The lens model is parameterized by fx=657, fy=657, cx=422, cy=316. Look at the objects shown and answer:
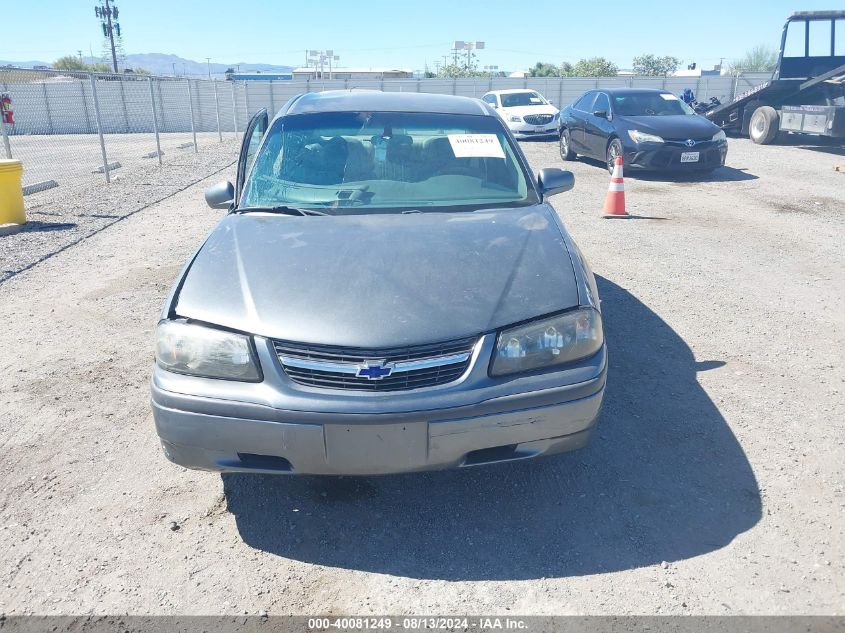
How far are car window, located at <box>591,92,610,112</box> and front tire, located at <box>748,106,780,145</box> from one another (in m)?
6.19

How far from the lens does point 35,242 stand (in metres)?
7.76

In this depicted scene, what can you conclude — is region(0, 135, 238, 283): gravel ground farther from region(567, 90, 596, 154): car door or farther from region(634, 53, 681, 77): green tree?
region(634, 53, 681, 77): green tree

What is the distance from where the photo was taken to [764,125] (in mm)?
17031

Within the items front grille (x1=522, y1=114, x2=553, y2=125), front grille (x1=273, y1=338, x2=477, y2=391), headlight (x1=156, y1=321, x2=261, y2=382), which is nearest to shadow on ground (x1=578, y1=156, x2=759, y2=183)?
front grille (x1=522, y1=114, x2=553, y2=125)

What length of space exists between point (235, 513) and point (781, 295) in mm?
4878

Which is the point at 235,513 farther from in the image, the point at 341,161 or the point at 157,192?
the point at 157,192

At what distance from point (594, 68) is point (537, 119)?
168 ft

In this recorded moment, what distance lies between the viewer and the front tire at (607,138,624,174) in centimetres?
1206

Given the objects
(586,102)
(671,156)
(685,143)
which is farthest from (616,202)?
(586,102)

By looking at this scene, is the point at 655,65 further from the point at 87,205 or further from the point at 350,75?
the point at 87,205

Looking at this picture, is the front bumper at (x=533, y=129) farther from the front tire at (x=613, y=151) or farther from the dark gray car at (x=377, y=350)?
the dark gray car at (x=377, y=350)

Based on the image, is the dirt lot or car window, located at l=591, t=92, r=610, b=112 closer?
the dirt lot

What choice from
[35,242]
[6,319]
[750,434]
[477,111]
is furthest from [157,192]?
[750,434]

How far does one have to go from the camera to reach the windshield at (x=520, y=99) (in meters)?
19.9
